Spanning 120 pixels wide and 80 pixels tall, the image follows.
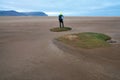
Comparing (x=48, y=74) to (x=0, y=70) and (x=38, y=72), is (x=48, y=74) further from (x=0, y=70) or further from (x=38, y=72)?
(x=0, y=70)

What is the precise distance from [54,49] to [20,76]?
18.2 ft

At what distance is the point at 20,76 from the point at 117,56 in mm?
6186

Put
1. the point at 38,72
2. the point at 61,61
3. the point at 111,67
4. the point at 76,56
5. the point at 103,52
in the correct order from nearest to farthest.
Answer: the point at 38,72, the point at 111,67, the point at 61,61, the point at 76,56, the point at 103,52

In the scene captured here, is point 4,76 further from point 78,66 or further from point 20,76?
point 78,66

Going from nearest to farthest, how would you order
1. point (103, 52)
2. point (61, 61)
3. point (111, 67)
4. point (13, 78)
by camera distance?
point (13, 78), point (111, 67), point (61, 61), point (103, 52)

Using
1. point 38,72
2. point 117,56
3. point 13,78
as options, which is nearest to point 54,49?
point 117,56

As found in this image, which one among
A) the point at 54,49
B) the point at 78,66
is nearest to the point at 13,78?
the point at 78,66

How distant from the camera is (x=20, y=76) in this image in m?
9.30

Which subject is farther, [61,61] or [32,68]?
[61,61]

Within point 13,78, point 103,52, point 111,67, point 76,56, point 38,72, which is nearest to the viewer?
point 13,78

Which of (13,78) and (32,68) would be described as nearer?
(13,78)

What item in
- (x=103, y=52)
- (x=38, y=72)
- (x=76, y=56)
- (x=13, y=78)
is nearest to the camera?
(x=13, y=78)

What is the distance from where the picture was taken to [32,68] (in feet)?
34.2

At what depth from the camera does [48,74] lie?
9.54 meters
